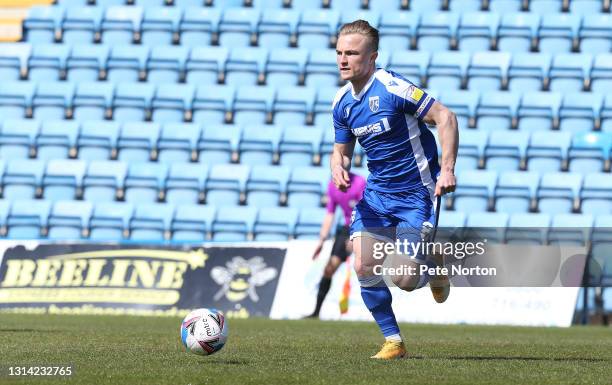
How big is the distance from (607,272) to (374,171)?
9.22 metres

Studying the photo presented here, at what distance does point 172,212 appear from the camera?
20.5 m

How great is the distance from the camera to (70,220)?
20.8 m

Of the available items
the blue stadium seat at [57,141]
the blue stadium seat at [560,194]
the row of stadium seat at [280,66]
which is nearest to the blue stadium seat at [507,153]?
the blue stadium seat at [560,194]

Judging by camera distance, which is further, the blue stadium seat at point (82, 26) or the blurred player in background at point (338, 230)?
the blue stadium seat at point (82, 26)

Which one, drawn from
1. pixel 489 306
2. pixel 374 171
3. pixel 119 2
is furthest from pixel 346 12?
pixel 374 171

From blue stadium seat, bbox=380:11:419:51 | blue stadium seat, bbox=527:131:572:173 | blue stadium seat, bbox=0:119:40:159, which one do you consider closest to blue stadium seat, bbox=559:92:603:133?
blue stadium seat, bbox=527:131:572:173

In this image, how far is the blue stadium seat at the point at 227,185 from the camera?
20891 mm

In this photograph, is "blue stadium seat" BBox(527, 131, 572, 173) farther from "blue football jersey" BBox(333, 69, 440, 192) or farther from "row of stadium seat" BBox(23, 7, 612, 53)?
"blue football jersey" BBox(333, 69, 440, 192)

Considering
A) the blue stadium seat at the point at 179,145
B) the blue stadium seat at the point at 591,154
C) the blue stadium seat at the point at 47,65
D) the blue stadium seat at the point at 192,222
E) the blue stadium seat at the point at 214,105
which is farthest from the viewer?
the blue stadium seat at the point at 47,65

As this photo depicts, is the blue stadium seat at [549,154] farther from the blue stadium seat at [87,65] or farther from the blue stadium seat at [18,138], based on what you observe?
the blue stadium seat at [18,138]

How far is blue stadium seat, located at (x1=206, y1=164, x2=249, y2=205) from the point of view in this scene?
20891mm

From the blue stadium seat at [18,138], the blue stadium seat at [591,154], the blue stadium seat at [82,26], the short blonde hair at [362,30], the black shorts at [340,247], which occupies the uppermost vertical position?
the blue stadium seat at [82,26]

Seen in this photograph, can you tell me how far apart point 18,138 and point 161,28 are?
395 centimetres

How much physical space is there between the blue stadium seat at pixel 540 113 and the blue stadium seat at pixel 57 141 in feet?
28.3
